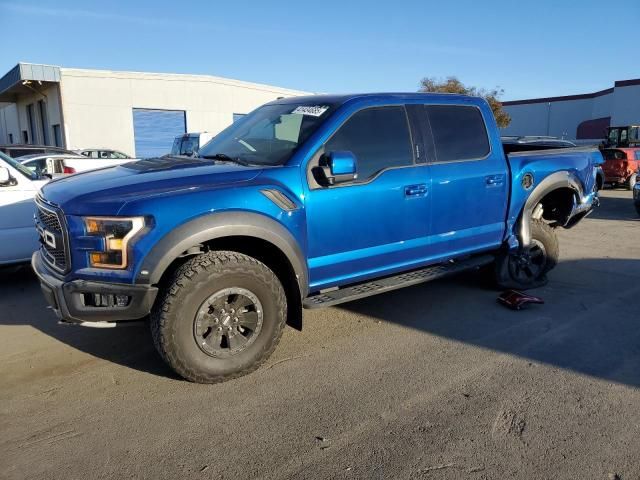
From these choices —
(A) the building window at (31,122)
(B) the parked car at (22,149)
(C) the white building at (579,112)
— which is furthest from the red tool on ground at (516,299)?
(C) the white building at (579,112)

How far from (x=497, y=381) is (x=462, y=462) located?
3.35 ft

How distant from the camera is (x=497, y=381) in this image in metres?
3.50

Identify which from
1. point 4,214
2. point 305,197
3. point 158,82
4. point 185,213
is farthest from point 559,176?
point 158,82

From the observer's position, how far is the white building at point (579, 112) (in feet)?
128

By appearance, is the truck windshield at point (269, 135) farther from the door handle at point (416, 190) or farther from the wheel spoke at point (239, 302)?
the wheel spoke at point (239, 302)

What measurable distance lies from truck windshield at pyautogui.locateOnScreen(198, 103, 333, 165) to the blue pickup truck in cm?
2

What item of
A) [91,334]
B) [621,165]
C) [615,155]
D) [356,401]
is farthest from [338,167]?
[615,155]

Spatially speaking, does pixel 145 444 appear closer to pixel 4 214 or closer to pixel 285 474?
pixel 285 474

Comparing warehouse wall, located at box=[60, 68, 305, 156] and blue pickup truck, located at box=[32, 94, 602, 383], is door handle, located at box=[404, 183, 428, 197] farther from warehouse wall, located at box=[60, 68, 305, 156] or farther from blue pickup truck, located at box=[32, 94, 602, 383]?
warehouse wall, located at box=[60, 68, 305, 156]

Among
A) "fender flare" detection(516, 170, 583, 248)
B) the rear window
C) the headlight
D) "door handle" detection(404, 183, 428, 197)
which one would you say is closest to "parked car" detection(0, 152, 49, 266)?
the headlight

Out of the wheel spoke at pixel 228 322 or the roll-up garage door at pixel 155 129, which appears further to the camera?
the roll-up garage door at pixel 155 129

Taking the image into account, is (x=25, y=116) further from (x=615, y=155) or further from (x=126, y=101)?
(x=615, y=155)

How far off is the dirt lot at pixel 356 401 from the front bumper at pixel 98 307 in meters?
0.58

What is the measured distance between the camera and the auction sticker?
13.2ft
